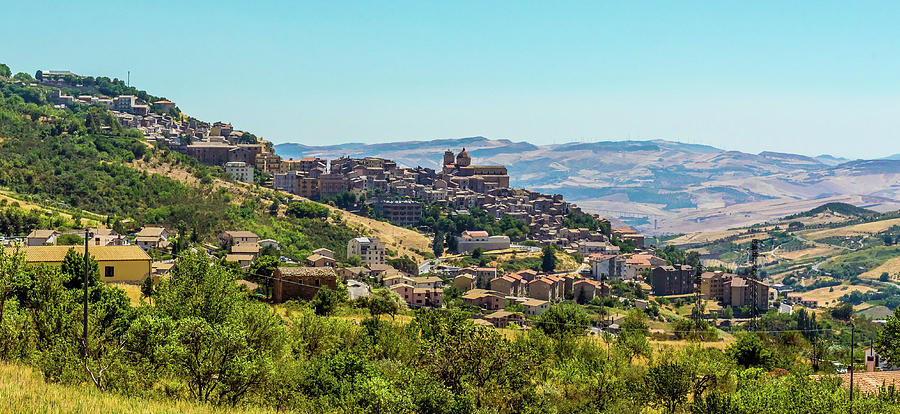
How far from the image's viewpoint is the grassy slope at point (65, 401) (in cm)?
1154

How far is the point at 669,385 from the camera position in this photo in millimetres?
19516

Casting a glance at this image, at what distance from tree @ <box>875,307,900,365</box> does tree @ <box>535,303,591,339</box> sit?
32.2 feet

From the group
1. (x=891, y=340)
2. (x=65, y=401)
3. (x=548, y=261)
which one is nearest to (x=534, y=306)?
(x=548, y=261)

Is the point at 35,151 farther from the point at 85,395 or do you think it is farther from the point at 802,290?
the point at 802,290

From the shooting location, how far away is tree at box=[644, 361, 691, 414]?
19.5m

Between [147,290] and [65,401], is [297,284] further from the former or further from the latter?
[65,401]

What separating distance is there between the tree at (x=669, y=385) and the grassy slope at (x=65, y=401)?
9472 mm

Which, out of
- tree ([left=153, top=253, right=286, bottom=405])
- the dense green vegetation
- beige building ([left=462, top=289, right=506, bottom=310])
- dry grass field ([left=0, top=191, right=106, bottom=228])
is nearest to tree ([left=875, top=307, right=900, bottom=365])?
the dense green vegetation

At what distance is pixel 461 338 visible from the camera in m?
16.0

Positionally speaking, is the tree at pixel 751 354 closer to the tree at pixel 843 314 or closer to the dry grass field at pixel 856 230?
the tree at pixel 843 314

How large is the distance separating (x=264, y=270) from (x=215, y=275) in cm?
1296

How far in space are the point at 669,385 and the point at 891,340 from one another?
11.8 m

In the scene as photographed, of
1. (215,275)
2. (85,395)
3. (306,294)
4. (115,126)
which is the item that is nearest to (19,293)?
(215,275)

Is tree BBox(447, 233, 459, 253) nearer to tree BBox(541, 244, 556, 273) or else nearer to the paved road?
the paved road
